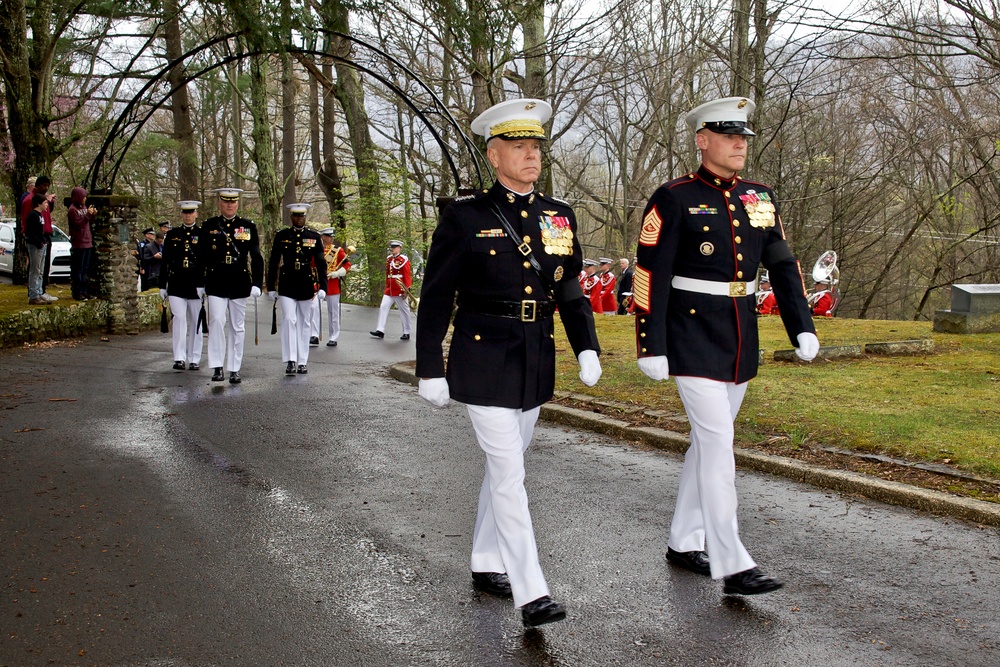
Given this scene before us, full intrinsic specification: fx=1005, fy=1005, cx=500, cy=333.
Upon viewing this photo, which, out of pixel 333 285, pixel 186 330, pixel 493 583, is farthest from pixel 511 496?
pixel 333 285

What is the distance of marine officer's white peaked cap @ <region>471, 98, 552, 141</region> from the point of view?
14.5ft

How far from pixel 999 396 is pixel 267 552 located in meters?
6.62

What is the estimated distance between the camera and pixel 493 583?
475cm

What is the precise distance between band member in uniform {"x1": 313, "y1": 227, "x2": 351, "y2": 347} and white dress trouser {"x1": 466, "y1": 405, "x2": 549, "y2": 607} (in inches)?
435

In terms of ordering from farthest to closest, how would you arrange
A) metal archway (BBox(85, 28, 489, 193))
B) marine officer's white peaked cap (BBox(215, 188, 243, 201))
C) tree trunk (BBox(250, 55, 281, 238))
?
tree trunk (BBox(250, 55, 281, 238)) < metal archway (BBox(85, 28, 489, 193)) < marine officer's white peaked cap (BBox(215, 188, 243, 201))

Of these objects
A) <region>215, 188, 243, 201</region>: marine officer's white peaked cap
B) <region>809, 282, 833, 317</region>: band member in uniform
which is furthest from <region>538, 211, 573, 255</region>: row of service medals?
<region>809, 282, 833, 317</region>: band member in uniform

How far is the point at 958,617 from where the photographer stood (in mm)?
4344

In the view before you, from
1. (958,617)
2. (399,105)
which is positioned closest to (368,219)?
(399,105)

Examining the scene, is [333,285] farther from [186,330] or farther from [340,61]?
[186,330]

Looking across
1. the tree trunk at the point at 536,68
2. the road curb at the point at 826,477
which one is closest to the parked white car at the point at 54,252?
the tree trunk at the point at 536,68

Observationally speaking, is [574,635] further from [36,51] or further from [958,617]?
[36,51]

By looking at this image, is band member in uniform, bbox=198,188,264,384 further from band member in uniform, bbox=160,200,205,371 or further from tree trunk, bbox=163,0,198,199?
tree trunk, bbox=163,0,198,199

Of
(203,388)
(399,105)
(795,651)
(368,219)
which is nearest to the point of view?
(795,651)

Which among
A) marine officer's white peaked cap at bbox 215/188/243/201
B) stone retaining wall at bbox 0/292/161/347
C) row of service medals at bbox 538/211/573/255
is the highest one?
marine officer's white peaked cap at bbox 215/188/243/201
